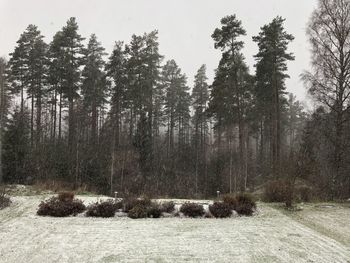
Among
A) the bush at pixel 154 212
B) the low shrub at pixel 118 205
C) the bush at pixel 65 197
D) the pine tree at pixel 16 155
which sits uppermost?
the pine tree at pixel 16 155

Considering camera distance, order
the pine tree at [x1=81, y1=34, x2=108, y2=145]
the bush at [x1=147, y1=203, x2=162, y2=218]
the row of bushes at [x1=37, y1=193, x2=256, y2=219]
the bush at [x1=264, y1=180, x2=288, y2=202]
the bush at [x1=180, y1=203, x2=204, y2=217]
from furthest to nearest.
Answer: the pine tree at [x1=81, y1=34, x2=108, y2=145] < the bush at [x1=264, y1=180, x2=288, y2=202] < the bush at [x1=180, y1=203, x2=204, y2=217] < the bush at [x1=147, y1=203, x2=162, y2=218] < the row of bushes at [x1=37, y1=193, x2=256, y2=219]

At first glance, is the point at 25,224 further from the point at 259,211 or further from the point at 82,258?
the point at 259,211

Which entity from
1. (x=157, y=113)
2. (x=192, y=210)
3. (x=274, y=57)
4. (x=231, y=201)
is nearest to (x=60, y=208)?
(x=192, y=210)

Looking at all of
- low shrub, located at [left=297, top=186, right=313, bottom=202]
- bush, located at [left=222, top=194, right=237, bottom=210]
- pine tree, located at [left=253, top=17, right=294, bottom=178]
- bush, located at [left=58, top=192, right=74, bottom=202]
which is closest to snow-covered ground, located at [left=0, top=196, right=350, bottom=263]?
bush, located at [left=222, top=194, right=237, bottom=210]

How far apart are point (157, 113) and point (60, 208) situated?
107 ft

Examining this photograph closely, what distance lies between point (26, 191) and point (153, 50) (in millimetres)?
21675

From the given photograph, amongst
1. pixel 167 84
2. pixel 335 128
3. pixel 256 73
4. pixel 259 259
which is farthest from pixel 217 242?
pixel 167 84

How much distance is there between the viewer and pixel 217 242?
978 centimetres

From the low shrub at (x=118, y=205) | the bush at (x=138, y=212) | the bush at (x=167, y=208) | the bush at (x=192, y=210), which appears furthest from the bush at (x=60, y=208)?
the bush at (x=192, y=210)

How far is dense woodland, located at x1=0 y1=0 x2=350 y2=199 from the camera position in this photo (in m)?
18.4

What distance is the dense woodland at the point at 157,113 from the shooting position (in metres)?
18.4

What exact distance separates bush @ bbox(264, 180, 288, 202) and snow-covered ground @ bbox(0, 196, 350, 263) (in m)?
3.05

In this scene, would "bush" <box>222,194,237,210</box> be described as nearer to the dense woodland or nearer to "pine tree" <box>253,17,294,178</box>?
the dense woodland

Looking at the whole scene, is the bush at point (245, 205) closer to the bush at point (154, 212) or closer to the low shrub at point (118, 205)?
the bush at point (154, 212)
